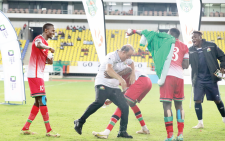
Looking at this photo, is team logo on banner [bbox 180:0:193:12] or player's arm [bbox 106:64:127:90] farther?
team logo on banner [bbox 180:0:193:12]

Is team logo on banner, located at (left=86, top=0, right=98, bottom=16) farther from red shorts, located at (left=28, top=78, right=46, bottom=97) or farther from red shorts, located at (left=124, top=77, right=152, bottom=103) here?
red shorts, located at (left=28, top=78, right=46, bottom=97)

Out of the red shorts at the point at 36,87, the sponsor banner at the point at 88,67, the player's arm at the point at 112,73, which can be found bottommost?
the sponsor banner at the point at 88,67

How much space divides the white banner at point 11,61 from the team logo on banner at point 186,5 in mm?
5846

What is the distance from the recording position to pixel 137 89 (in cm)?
Answer: 528

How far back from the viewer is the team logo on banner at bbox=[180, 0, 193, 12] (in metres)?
9.90

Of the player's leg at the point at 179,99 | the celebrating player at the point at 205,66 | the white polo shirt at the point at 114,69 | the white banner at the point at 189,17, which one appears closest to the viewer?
the player's leg at the point at 179,99

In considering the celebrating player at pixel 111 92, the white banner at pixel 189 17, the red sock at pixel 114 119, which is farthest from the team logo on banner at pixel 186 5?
the red sock at pixel 114 119

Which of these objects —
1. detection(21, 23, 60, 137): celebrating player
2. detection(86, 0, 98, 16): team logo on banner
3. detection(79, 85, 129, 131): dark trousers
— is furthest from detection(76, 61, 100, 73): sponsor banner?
detection(79, 85, 129, 131): dark trousers

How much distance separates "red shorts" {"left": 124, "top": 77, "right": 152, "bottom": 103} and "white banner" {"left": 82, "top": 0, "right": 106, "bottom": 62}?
3613 millimetres

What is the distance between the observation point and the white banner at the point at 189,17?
381 inches

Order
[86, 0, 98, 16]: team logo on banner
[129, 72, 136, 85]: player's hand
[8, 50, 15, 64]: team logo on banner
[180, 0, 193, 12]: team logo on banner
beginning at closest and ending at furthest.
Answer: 1. [129, 72, 136, 85]: player's hand
2. [8, 50, 15, 64]: team logo on banner
3. [86, 0, 98, 16]: team logo on banner
4. [180, 0, 193, 12]: team logo on banner

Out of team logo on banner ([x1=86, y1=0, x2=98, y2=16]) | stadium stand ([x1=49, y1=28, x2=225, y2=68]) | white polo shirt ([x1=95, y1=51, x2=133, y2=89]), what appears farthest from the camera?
stadium stand ([x1=49, y1=28, x2=225, y2=68])

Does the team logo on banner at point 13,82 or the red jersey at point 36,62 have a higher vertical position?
the red jersey at point 36,62

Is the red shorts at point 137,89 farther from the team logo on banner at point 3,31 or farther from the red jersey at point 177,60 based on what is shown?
the team logo on banner at point 3,31
